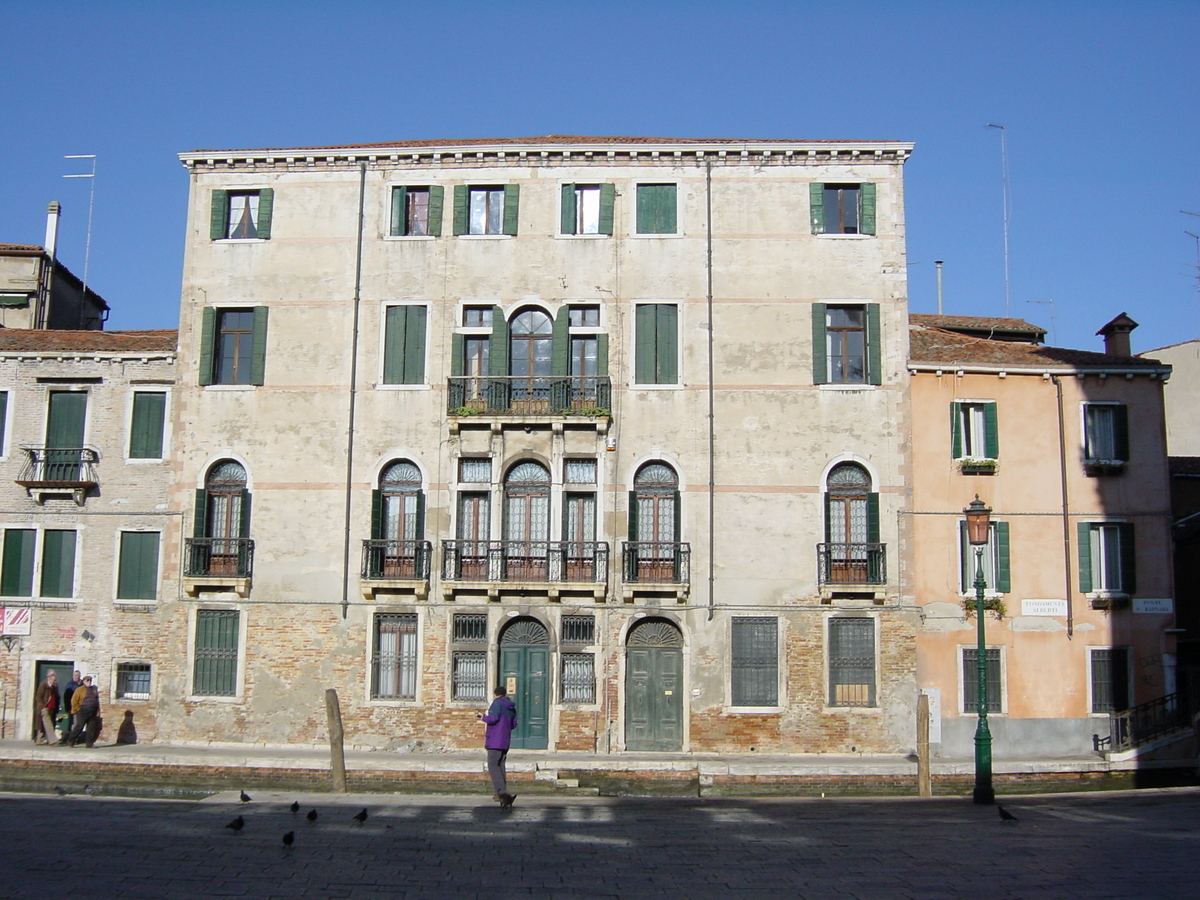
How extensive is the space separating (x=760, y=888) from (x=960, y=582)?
15405mm

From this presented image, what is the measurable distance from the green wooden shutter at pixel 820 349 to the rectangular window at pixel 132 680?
1722 centimetres

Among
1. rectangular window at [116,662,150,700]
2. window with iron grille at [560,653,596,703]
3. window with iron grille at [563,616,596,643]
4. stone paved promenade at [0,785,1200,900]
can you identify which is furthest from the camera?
rectangular window at [116,662,150,700]

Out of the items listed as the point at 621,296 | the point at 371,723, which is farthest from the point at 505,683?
the point at 621,296

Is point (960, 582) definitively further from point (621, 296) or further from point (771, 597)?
point (621, 296)

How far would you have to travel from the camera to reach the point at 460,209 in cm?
2769

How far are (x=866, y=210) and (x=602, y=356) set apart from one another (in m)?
7.20

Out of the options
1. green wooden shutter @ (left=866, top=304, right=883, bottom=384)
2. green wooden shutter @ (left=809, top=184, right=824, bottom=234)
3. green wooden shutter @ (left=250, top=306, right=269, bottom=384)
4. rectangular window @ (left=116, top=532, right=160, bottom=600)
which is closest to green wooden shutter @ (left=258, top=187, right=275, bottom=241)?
green wooden shutter @ (left=250, top=306, right=269, bottom=384)

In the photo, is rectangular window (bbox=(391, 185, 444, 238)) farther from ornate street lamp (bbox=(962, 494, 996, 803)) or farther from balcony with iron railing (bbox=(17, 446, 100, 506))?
ornate street lamp (bbox=(962, 494, 996, 803))

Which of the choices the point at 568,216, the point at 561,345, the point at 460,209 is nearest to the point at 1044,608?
the point at 561,345

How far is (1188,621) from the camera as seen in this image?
30438mm

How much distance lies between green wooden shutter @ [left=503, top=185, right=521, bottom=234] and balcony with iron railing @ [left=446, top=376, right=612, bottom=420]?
372cm

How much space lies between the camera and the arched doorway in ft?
85.4

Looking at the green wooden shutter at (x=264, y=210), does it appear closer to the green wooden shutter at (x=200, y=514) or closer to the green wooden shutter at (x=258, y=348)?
the green wooden shutter at (x=258, y=348)

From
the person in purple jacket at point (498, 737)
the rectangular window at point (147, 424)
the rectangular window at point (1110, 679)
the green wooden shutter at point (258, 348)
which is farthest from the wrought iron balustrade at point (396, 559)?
the rectangular window at point (1110, 679)
